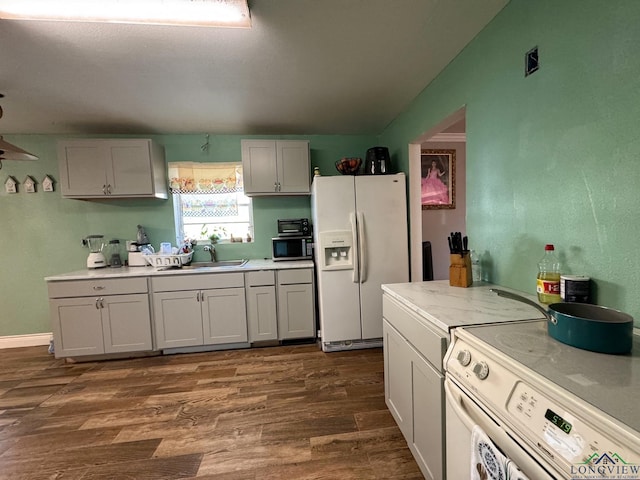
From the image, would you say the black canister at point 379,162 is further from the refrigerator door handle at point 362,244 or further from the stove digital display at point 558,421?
the stove digital display at point 558,421

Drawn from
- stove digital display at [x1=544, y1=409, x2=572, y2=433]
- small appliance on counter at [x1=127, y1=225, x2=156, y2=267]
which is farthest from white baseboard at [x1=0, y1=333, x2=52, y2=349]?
stove digital display at [x1=544, y1=409, x2=572, y2=433]

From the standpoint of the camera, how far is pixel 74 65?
1.79m

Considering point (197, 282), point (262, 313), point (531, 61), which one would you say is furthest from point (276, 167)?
point (531, 61)

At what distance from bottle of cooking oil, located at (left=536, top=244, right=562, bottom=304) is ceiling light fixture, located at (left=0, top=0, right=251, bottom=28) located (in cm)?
192

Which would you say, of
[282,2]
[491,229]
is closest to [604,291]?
[491,229]

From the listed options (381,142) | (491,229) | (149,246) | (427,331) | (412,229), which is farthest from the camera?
(381,142)

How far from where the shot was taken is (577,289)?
3.41 ft

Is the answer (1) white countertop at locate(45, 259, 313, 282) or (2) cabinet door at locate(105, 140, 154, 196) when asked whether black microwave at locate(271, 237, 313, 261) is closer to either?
(1) white countertop at locate(45, 259, 313, 282)

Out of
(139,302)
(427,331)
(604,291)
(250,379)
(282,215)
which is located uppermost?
(282,215)

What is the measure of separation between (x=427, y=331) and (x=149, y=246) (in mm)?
3199

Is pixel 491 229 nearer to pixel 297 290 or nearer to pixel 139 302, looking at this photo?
pixel 297 290

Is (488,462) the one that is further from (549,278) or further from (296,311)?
(296,311)

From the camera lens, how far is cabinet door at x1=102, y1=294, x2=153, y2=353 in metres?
2.64

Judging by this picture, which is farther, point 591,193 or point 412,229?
point 412,229
